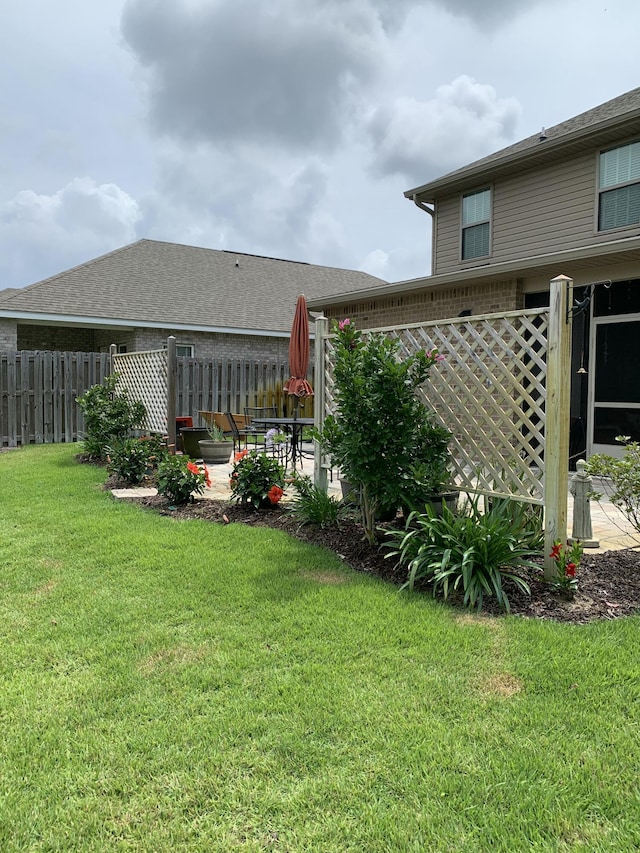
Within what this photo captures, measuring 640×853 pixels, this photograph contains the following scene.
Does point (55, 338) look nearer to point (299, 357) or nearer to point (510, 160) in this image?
point (299, 357)

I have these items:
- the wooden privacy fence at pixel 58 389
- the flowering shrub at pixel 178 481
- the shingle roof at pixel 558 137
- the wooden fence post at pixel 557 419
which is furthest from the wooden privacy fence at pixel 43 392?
the wooden fence post at pixel 557 419

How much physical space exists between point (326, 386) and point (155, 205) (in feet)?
61.4

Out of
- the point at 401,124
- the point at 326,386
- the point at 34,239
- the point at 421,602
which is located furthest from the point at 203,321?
the point at 421,602

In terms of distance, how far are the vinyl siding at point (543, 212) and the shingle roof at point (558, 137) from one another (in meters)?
0.37

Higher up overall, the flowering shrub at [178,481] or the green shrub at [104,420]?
the green shrub at [104,420]

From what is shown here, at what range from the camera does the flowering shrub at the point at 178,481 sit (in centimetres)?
636

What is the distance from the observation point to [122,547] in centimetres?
483

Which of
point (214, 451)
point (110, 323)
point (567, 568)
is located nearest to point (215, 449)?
point (214, 451)

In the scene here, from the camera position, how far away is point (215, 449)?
33.5ft

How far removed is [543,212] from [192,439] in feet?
25.3

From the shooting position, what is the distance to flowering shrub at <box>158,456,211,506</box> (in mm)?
6355

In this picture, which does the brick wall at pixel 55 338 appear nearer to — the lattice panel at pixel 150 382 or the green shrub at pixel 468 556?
the lattice panel at pixel 150 382

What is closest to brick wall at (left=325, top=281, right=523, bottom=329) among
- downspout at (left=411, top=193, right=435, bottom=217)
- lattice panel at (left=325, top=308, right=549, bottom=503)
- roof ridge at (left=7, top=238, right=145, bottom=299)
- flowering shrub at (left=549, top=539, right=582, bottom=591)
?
downspout at (left=411, top=193, right=435, bottom=217)

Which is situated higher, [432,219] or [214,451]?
[432,219]
